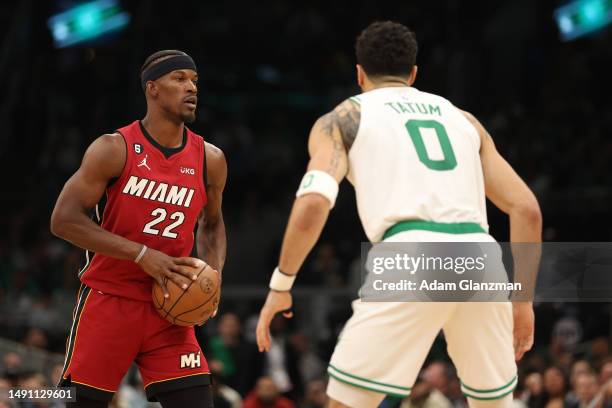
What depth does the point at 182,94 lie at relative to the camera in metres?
6.02

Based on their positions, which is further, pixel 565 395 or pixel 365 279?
pixel 565 395

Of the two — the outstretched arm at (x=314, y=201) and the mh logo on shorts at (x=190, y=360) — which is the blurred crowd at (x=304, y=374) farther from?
the outstretched arm at (x=314, y=201)

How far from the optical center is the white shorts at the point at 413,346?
496 centimetres

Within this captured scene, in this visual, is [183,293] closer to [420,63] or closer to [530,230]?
[530,230]

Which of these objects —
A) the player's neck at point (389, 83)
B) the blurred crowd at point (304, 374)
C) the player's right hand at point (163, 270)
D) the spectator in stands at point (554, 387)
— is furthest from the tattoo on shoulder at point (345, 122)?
the spectator in stands at point (554, 387)

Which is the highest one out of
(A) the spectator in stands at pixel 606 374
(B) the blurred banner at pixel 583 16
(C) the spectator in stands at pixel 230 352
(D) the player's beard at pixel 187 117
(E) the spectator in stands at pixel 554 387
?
(B) the blurred banner at pixel 583 16

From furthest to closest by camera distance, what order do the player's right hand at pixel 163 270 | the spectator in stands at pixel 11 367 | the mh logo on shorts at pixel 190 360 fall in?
the spectator in stands at pixel 11 367 < the mh logo on shorts at pixel 190 360 < the player's right hand at pixel 163 270

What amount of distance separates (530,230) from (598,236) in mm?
10175

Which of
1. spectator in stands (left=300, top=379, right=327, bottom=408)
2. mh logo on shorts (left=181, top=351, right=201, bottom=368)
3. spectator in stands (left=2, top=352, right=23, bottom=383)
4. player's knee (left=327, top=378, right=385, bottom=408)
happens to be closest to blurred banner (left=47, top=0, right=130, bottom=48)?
spectator in stands (left=2, top=352, right=23, bottom=383)

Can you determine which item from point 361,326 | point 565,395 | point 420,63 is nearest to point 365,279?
point 361,326

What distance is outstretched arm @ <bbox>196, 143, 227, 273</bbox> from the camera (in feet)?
20.5

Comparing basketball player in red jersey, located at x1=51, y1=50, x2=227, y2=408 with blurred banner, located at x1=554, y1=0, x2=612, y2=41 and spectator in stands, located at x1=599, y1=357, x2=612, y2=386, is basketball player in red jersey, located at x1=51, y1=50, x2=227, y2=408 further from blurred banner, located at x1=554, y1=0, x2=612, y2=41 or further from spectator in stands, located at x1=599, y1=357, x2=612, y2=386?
blurred banner, located at x1=554, y1=0, x2=612, y2=41

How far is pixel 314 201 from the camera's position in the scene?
4996mm

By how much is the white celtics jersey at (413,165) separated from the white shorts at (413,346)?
111mm
